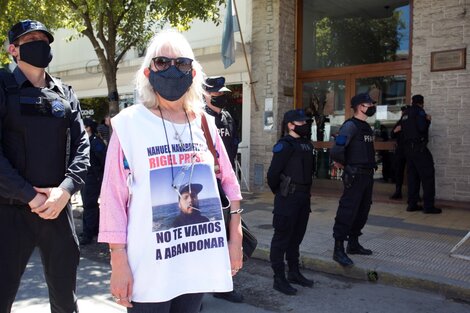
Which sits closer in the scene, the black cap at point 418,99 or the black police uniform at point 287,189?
the black police uniform at point 287,189

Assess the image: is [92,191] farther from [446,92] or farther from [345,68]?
[446,92]

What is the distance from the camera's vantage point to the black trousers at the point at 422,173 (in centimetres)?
811

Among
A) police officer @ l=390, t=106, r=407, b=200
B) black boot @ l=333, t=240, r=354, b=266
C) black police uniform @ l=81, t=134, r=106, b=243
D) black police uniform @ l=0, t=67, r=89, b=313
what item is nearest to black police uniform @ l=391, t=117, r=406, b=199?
police officer @ l=390, t=106, r=407, b=200

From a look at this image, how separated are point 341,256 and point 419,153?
381cm

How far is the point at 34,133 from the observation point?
8.85 ft

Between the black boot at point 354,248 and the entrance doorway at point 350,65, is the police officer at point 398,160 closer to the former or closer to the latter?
the entrance doorway at point 350,65

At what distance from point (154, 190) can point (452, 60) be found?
830 cm

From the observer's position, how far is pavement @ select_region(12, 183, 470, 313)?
4461mm

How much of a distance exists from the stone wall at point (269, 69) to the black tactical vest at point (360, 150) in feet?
17.7

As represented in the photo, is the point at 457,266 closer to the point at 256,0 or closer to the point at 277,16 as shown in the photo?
the point at 277,16

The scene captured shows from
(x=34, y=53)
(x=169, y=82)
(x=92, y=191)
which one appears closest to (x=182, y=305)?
(x=169, y=82)


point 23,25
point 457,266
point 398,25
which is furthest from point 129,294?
point 398,25

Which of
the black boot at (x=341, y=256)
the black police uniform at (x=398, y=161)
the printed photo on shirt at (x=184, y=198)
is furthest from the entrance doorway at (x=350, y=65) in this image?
the printed photo on shirt at (x=184, y=198)

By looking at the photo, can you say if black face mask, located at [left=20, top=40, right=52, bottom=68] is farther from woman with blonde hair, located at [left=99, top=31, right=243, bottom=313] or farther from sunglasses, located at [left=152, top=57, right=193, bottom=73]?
sunglasses, located at [left=152, top=57, right=193, bottom=73]
